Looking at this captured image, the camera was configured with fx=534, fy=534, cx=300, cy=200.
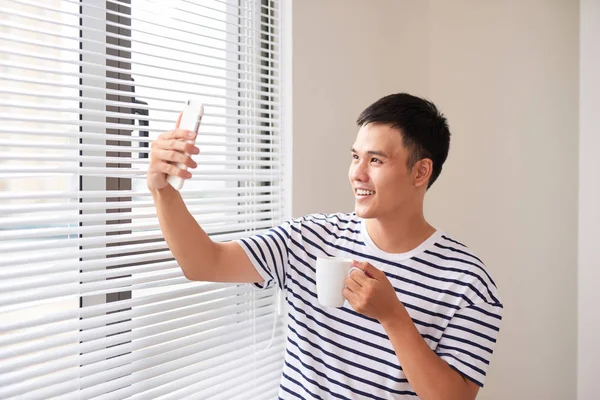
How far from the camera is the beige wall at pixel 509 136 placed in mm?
2221

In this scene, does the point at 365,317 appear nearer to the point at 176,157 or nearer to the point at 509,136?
the point at 176,157

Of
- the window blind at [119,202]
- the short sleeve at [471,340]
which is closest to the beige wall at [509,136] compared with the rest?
the window blind at [119,202]

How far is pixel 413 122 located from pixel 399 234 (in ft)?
0.99

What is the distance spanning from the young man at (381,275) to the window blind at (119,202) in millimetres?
179

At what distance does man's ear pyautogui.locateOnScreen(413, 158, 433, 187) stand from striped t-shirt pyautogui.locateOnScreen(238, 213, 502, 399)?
0.50 ft

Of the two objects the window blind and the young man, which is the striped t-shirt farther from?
the window blind

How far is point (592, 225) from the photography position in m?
2.11

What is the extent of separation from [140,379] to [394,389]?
2.11 feet

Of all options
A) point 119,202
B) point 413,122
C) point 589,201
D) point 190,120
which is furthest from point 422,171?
point 589,201

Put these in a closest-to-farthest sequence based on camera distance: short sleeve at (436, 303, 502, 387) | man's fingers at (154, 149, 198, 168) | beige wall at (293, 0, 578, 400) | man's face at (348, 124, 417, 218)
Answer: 1. man's fingers at (154, 149, 198, 168)
2. short sleeve at (436, 303, 502, 387)
3. man's face at (348, 124, 417, 218)
4. beige wall at (293, 0, 578, 400)

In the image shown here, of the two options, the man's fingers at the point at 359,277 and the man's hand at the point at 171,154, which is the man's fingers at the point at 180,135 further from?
the man's fingers at the point at 359,277

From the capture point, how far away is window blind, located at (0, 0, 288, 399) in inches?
45.4

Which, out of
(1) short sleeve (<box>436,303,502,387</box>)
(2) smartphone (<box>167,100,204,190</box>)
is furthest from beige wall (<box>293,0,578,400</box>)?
(2) smartphone (<box>167,100,204,190</box>)

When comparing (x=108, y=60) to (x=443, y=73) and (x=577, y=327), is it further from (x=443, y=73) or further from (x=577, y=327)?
(x=577, y=327)
